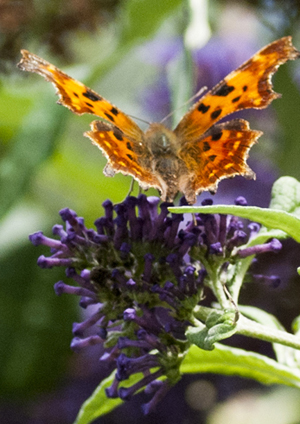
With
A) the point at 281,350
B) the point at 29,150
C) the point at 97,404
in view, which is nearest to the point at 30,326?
the point at 29,150

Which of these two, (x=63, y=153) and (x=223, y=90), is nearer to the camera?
(x=223, y=90)

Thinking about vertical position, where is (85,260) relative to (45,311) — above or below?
below

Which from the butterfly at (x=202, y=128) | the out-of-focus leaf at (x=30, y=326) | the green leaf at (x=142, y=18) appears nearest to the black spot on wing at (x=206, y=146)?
the butterfly at (x=202, y=128)

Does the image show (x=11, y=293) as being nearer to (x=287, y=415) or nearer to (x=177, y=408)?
(x=177, y=408)

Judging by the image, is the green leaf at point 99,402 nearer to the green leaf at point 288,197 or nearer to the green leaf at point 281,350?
the green leaf at point 281,350

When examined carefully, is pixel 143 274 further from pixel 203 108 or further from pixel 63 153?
pixel 63 153

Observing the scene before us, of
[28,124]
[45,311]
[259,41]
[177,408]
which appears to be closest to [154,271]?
[28,124]

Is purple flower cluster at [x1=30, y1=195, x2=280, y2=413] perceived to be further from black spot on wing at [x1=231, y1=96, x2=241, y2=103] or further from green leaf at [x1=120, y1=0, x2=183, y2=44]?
green leaf at [x1=120, y1=0, x2=183, y2=44]
